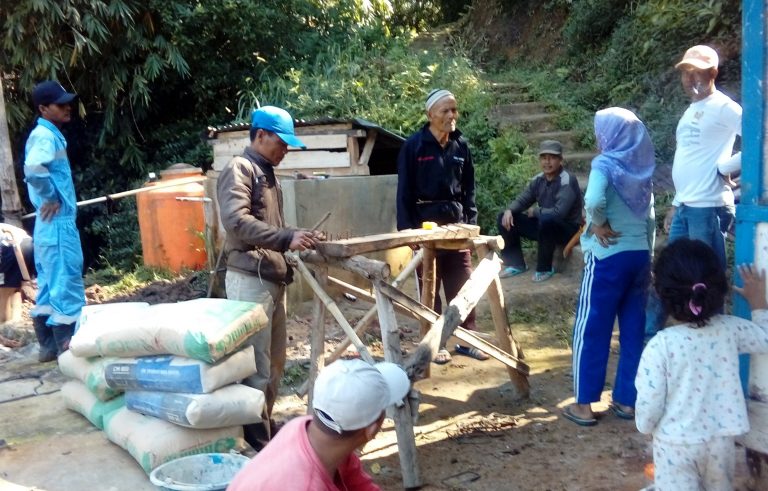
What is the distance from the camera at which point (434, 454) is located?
4.15 meters

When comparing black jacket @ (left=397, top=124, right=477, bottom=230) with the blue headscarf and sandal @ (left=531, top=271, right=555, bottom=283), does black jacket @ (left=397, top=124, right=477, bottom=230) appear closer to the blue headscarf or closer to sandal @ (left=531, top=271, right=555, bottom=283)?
the blue headscarf

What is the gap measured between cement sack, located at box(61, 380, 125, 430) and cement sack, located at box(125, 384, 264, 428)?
0.43 metres

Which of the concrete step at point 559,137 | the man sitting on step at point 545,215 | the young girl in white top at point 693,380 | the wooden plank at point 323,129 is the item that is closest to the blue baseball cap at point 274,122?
the young girl in white top at point 693,380

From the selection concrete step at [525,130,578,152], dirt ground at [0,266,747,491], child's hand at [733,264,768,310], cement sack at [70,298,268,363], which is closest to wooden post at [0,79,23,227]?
dirt ground at [0,266,747,491]

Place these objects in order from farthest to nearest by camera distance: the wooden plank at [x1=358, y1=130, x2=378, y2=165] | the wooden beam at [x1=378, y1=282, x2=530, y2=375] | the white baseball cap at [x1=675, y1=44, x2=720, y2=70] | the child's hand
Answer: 1. the wooden plank at [x1=358, y1=130, x2=378, y2=165]
2. the white baseball cap at [x1=675, y1=44, x2=720, y2=70]
3. the wooden beam at [x1=378, y1=282, x2=530, y2=375]
4. the child's hand

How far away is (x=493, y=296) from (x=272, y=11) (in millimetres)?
7981

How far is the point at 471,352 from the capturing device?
18.6 feet

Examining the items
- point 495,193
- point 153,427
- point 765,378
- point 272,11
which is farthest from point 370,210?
point 272,11

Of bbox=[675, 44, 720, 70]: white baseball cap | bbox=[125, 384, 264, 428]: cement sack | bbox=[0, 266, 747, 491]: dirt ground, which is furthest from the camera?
bbox=[675, 44, 720, 70]: white baseball cap

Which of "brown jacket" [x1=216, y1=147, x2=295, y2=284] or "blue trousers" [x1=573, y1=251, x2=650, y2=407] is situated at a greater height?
"brown jacket" [x1=216, y1=147, x2=295, y2=284]

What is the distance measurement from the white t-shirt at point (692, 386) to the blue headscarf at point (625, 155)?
1.43 m

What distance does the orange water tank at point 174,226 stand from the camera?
8.45 metres

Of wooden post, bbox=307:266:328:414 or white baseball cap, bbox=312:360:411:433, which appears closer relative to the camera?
white baseball cap, bbox=312:360:411:433

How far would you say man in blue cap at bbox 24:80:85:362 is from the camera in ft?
18.1
